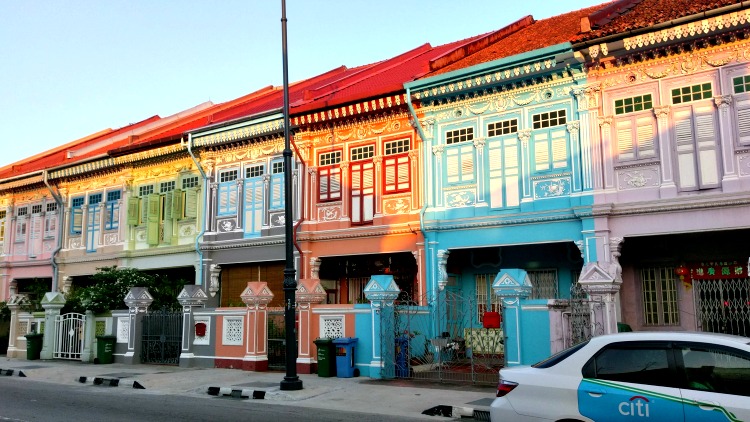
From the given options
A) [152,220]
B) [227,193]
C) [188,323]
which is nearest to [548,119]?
[188,323]

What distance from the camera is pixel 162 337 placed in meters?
18.2

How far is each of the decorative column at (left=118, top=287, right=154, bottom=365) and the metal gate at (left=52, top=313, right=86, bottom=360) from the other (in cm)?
231

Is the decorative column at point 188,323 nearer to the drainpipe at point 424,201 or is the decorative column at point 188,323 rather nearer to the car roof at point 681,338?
the drainpipe at point 424,201

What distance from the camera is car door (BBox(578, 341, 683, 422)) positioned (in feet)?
18.6

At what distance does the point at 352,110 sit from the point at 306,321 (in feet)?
20.2

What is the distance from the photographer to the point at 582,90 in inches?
603

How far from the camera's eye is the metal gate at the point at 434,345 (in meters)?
13.6

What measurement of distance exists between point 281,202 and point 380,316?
697cm

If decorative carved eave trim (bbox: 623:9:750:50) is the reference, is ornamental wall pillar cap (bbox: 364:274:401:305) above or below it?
below

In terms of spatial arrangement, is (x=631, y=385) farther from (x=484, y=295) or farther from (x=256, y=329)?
(x=484, y=295)

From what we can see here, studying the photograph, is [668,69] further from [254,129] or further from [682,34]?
[254,129]

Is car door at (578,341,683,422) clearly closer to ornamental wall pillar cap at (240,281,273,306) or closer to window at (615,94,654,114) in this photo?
window at (615,94,654,114)

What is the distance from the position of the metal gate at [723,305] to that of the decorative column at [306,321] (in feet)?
28.4

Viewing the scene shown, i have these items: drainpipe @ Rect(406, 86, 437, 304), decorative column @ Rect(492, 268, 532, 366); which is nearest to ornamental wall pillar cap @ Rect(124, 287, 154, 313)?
drainpipe @ Rect(406, 86, 437, 304)
